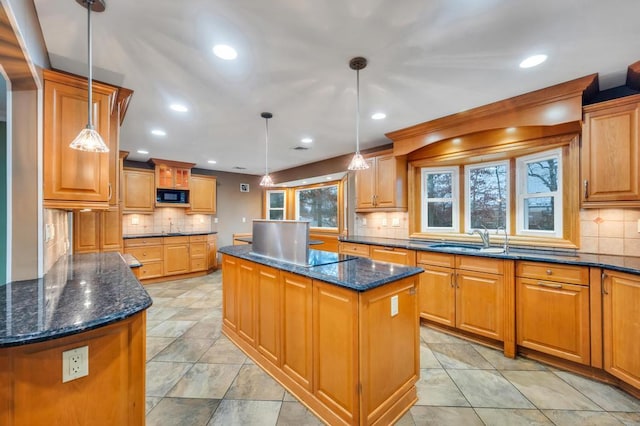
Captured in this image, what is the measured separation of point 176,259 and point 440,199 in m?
4.93

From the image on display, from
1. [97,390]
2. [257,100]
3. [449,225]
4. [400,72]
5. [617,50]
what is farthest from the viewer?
[449,225]

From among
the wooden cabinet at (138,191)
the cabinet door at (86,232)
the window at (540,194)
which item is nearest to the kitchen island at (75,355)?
the cabinet door at (86,232)

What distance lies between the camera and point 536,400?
1.89 m

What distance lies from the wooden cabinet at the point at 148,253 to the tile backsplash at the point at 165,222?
58 cm

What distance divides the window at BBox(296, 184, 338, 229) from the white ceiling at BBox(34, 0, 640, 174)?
292 centimetres

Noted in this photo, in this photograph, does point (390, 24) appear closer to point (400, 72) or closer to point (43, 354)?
point (400, 72)

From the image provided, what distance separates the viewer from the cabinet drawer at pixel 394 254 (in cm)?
321

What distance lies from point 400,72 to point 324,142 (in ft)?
6.87

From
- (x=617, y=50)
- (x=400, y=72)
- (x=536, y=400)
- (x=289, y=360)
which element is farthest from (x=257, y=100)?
(x=536, y=400)

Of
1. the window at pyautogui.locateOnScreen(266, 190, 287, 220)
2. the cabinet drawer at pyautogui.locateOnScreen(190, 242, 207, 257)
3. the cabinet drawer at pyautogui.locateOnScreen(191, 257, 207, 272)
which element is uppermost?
the window at pyautogui.locateOnScreen(266, 190, 287, 220)

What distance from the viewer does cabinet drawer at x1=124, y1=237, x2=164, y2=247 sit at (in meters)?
4.86

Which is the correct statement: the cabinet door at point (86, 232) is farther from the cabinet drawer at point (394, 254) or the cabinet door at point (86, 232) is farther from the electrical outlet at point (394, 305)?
the electrical outlet at point (394, 305)

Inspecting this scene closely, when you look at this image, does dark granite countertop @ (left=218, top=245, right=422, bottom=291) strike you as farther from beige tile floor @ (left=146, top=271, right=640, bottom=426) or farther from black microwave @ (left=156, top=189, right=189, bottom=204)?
black microwave @ (left=156, top=189, right=189, bottom=204)

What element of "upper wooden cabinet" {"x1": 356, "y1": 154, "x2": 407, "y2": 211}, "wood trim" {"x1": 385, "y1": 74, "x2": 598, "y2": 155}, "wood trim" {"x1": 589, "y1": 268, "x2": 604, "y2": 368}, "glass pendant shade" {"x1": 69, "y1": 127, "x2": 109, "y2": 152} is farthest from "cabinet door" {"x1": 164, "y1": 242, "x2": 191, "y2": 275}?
"wood trim" {"x1": 589, "y1": 268, "x2": 604, "y2": 368}
